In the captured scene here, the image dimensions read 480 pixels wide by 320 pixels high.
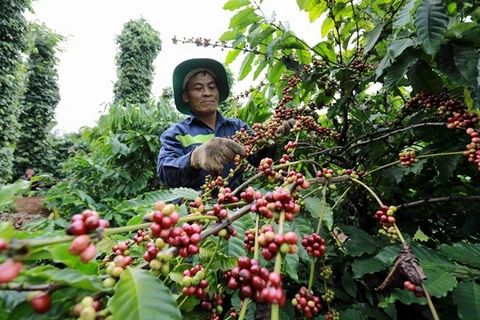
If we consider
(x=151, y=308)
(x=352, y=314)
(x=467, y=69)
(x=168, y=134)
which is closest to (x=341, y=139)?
(x=467, y=69)

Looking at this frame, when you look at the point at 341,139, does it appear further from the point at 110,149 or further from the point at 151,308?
the point at 110,149

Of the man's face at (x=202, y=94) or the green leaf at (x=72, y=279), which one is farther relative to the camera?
the man's face at (x=202, y=94)

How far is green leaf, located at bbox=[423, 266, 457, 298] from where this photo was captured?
747 millimetres

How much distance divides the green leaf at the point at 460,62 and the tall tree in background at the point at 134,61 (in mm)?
→ 16314

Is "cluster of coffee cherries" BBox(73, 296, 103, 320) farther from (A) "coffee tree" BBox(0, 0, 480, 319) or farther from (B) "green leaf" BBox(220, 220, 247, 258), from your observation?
(B) "green leaf" BBox(220, 220, 247, 258)

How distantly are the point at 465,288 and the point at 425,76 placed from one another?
874 millimetres

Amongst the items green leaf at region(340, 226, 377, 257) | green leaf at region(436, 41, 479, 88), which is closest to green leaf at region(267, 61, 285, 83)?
green leaf at region(436, 41, 479, 88)

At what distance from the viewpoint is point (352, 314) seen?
113 cm

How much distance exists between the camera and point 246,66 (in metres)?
2.00

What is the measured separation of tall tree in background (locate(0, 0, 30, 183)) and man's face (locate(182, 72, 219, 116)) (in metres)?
9.97

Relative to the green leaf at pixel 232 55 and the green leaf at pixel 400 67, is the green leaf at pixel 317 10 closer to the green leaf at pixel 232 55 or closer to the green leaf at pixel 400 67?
the green leaf at pixel 232 55

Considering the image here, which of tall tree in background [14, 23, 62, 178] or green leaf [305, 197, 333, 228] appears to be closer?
green leaf [305, 197, 333, 228]

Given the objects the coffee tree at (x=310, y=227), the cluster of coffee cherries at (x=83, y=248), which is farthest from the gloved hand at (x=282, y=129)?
the cluster of coffee cherries at (x=83, y=248)

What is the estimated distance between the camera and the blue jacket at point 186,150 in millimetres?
1935
